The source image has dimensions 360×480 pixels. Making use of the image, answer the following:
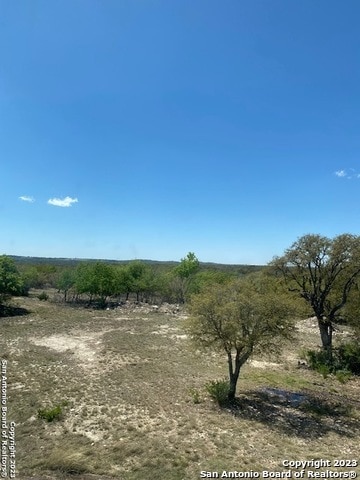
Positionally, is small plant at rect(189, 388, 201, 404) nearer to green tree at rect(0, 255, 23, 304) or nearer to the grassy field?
the grassy field

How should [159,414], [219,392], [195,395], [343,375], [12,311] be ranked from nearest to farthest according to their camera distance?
[159,414], [219,392], [195,395], [343,375], [12,311]

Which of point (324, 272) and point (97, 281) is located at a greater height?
point (324, 272)

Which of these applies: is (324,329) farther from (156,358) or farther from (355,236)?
(156,358)

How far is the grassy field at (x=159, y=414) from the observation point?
1315cm

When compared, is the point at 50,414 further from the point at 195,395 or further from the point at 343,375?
the point at 343,375

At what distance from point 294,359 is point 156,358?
13.0 m

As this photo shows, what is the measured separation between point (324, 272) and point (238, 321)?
14179mm

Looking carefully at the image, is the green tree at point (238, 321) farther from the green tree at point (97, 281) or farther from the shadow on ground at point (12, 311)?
the green tree at point (97, 281)

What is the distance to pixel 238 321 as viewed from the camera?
1880 cm

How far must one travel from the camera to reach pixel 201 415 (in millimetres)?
17469

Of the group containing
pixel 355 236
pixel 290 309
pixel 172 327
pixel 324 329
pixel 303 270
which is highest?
pixel 355 236

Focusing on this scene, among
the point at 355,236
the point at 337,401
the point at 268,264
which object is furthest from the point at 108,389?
the point at 355,236

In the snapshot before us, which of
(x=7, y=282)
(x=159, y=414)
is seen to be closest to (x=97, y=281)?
Result: (x=7, y=282)

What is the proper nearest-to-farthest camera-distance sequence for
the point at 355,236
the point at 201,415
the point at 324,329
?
the point at 201,415, the point at 355,236, the point at 324,329
